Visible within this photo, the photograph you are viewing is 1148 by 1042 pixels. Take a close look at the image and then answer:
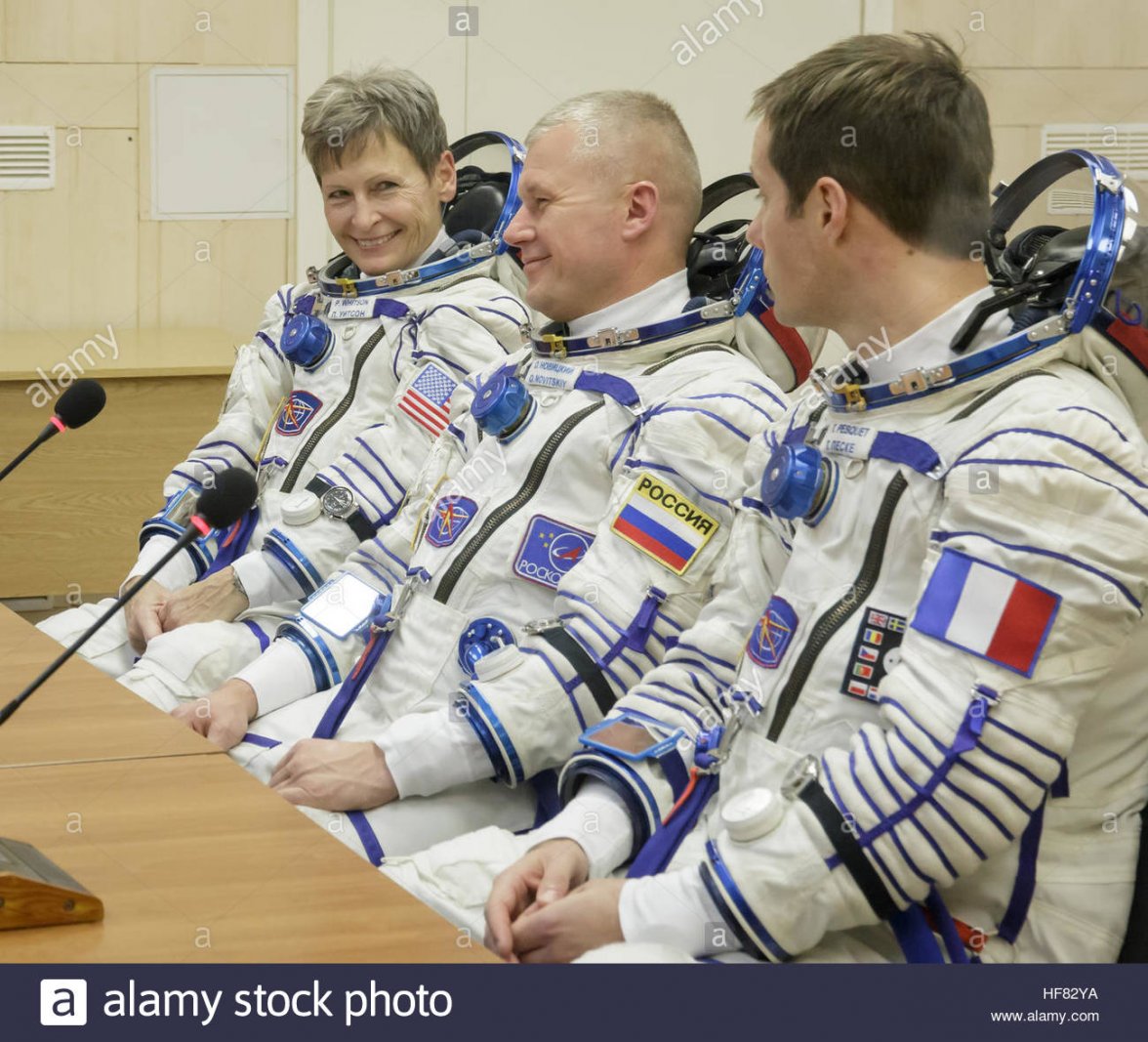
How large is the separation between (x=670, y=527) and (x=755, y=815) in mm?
540

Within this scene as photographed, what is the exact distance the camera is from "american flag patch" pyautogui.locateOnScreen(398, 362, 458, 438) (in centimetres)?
244

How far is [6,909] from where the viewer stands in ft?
3.97

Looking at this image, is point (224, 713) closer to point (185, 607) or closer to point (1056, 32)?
point (185, 607)

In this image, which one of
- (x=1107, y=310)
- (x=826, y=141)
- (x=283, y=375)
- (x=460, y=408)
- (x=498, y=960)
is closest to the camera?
(x=498, y=960)

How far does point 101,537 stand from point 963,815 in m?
3.18

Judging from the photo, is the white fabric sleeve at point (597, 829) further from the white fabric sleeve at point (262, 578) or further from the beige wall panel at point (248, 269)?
the beige wall panel at point (248, 269)

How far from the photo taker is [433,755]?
1.81 metres

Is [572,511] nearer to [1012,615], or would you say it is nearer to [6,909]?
[1012,615]

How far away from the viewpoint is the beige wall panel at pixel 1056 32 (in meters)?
4.61

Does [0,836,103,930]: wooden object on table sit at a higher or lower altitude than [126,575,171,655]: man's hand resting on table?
higher

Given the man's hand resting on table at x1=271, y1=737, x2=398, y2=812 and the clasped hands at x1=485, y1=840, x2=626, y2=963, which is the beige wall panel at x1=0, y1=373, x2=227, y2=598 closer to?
the man's hand resting on table at x1=271, y1=737, x2=398, y2=812

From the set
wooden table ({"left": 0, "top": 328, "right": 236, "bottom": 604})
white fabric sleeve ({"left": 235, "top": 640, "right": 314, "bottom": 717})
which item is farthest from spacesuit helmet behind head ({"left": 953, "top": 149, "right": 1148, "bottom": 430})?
wooden table ({"left": 0, "top": 328, "right": 236, "bottom": 604})

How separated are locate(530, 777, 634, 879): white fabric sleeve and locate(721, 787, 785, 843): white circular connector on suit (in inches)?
8.2

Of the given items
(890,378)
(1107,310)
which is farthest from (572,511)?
(1107,310)
